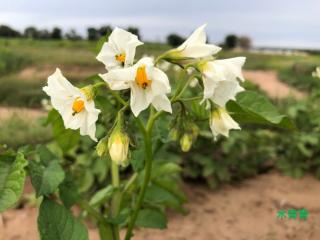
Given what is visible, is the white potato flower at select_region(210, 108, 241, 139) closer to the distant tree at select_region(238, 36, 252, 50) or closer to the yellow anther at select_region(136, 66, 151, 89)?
the yellow anther at select_region(136, 66, 151, 89)

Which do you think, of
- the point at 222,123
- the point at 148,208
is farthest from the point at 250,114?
the point at 148,208

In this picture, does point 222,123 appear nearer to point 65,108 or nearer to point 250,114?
point 250,114

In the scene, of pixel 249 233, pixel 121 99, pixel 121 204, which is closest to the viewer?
pixel 121 99

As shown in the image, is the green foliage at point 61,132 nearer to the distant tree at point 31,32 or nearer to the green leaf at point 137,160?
the green leaf at point 137,160

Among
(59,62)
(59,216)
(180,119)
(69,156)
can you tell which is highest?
(180,119)

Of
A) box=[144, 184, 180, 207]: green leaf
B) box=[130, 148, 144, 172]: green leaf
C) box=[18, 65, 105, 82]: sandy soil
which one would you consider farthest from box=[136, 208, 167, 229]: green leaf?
box=[18, 65, 105, 82]: sandy soil

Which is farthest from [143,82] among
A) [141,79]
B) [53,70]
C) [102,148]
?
[53,70]

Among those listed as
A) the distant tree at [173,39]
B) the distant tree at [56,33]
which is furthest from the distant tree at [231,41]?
the distant tree at [56,33]

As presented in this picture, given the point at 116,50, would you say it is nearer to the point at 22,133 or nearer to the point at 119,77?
the point at 119,77
